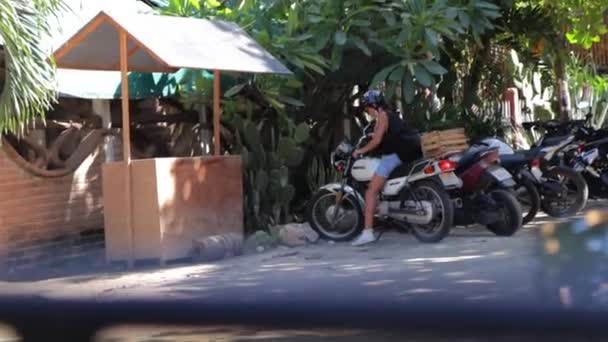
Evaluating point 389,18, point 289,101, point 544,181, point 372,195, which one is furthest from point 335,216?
point 544,181

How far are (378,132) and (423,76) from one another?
91 cm

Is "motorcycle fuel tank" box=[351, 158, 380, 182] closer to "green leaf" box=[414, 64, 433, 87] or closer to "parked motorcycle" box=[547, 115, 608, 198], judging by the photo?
"green leaf" box=[414, 64, 433, 87]

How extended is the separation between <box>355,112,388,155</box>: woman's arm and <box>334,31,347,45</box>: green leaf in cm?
95

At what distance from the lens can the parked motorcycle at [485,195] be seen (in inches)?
410

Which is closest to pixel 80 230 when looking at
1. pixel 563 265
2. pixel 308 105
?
pixel 308 105

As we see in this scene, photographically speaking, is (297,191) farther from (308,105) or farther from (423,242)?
(423,242)

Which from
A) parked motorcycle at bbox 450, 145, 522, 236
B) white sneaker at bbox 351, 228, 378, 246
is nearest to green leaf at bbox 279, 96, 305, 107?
white sneaker at bbox 351, 228, 378, 246

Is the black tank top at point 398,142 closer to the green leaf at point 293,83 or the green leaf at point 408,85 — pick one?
the green leaf at point 408,85

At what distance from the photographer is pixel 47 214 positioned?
1023cm

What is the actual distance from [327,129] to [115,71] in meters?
3.48

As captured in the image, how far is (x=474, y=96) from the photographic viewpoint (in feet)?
50.0

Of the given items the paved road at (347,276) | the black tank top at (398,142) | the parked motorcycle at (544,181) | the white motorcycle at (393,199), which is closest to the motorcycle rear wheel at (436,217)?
the white motorcycle at (393,199)

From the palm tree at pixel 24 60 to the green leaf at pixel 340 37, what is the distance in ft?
10.7

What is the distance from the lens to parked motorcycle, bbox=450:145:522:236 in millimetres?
10414
